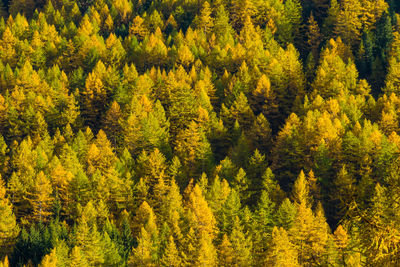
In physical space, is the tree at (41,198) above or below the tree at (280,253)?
below

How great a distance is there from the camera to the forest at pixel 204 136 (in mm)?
74938

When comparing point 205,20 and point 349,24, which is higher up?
point 349,24

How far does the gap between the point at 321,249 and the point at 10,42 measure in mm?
111281

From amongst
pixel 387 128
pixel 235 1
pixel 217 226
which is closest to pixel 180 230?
pixel 217 226

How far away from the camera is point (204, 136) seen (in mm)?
102000

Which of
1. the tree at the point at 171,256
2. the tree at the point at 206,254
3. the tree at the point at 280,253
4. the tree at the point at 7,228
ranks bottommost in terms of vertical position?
the tree at the point at 7,228

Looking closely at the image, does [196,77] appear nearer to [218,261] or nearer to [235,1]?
[235,1]

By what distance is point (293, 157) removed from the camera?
317 ft

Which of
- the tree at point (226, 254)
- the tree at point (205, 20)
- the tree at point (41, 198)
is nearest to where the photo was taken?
the tree at point (226, 254)

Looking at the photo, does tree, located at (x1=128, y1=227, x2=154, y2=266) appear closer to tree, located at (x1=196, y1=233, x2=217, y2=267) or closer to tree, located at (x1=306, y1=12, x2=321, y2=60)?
tree, located at (x1=196, y1=233, x2=217, y2=267)

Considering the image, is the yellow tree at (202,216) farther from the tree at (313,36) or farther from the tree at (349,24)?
the tree at (313,36)

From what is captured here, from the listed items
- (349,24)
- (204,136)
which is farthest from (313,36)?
(204,136)

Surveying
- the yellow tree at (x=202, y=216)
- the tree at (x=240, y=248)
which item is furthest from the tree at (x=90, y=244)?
the tree at (x=240, y=248)

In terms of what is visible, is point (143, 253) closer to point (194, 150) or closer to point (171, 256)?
point (171, 256)
